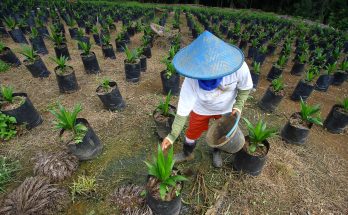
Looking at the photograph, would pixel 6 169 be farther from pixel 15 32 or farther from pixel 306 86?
pixel 15 32

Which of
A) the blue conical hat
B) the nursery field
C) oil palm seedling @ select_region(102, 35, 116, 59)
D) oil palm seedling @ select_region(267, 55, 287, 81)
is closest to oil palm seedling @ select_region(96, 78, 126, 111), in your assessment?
the nursery field

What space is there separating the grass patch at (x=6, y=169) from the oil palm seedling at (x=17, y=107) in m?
0.66

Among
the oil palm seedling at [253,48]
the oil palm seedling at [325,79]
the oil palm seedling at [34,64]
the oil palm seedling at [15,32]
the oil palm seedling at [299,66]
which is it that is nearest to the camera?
the oil palm seedling at [34,64]

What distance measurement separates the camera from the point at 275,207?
9.07 feet

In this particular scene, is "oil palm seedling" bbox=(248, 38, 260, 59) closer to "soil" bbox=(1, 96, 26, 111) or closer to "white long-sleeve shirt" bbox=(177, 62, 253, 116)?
"white long-sleeve shirt" bbox=(177, 62, 253, 116)

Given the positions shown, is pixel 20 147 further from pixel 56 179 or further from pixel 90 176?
pixel 90 176

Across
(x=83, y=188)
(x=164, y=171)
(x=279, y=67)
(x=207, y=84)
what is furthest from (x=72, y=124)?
(x=279, y=67)

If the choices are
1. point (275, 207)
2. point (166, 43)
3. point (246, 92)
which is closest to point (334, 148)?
point (275, 207)

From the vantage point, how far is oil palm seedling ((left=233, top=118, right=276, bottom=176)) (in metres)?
2.77

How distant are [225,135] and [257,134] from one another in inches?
18.5

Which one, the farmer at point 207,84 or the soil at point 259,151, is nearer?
the farmer at point 207,84

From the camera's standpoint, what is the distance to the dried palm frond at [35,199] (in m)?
2.38

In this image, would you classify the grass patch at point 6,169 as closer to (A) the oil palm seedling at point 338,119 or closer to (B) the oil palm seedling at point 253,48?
(A) the oil palm seedling at point 338,119

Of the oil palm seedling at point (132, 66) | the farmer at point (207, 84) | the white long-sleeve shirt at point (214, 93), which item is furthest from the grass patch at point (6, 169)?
the oil palm seedling at point (132, 66)
